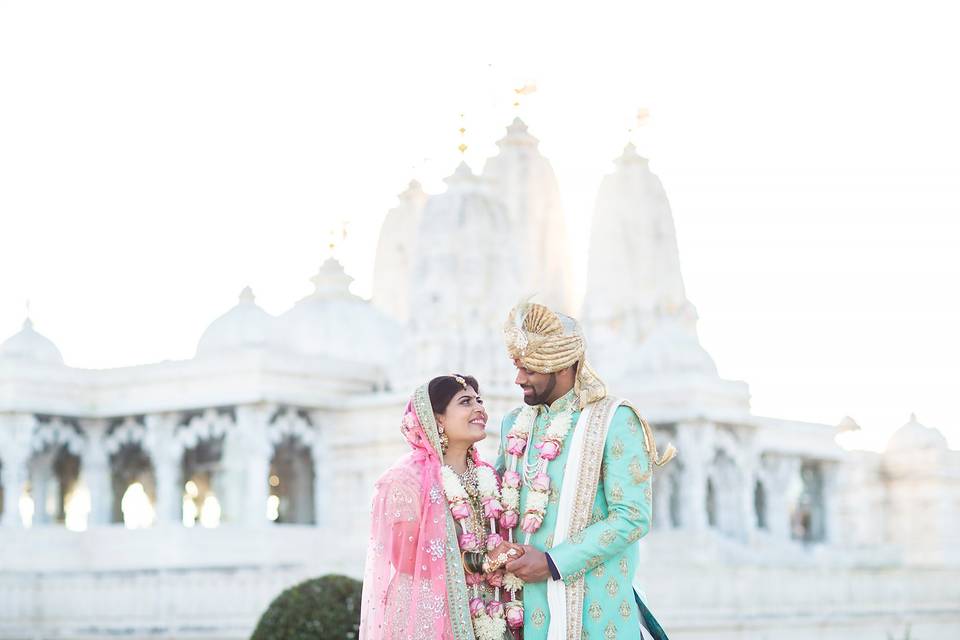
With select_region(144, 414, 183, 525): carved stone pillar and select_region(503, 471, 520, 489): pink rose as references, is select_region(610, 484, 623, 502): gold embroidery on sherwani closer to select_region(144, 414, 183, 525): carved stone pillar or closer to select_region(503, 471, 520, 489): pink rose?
select_region(503, 471, 520, 489): pink rose

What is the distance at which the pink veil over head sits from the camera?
6039 millimetres

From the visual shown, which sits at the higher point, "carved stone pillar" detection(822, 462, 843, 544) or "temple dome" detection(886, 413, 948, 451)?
"temple dome" detection(886, 413, 948, 451)

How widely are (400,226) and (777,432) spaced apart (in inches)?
461

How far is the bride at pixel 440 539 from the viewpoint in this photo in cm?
604

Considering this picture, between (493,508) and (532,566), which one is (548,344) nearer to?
(493,508)

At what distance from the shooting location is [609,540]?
596cm

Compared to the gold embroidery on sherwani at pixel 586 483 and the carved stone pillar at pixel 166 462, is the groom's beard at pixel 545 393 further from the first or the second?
the carved stone pillar at pixel 166 462

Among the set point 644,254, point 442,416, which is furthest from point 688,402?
point 442,416

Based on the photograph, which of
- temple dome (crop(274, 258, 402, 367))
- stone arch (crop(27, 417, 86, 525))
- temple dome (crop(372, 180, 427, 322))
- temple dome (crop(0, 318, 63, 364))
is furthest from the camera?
temple dome (crop(372, 180, 427, 322))

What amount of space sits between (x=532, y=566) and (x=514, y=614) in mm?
235

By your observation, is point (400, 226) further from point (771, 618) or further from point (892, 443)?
point (771, 618)

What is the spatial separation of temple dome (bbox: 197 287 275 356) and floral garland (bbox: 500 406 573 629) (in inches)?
835

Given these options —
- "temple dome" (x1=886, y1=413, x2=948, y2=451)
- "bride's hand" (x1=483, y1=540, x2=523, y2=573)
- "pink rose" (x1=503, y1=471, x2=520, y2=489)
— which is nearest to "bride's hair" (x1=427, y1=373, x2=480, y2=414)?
"pink rose" (x1=503, y1=471, x2=520, y2=489)

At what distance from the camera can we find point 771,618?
21031 mm
